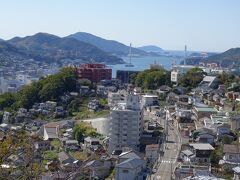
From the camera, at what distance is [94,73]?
20234 mm

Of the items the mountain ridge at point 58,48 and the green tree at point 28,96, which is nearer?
the green tree at point 28,96

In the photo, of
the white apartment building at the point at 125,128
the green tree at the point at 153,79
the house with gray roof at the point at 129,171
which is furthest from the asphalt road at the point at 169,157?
the green tree at the point at 153,79

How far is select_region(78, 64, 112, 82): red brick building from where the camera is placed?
1989 centimetres

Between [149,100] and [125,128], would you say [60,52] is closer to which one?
[149,100]

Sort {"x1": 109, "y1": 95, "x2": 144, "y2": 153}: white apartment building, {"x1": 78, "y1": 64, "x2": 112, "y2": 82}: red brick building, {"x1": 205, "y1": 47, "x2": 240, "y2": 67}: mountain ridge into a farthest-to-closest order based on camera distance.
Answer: {"x1": 205, "y1": 47, "x2": 240, "y2": 67}: mountain ridge → {"x1": 78, "y1": 64, "x2": 112, "y2": 82}: red brick building → {"x1": 109, "y1": 95, "x2": 144, "y2": 153}: white apartment building

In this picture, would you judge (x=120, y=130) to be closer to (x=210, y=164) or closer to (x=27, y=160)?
(x=210, y=164)

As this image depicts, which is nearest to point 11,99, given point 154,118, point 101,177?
point 154,118

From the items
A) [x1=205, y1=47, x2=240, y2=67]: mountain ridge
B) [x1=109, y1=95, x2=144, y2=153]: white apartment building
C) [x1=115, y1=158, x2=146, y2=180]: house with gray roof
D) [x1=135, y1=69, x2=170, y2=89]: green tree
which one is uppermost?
[x1=205, y1=47, x2=240, y2=67]: mountain ridge

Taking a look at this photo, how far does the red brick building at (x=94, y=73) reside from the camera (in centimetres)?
1989

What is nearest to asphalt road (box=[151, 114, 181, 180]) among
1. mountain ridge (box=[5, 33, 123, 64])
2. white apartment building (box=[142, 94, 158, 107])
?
white apartment building (box=[142, 94, 158, 107])

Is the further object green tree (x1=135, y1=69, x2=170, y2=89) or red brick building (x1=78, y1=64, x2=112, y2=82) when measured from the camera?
red brick building (x1=78, y1=64, x2=112, y2=82)

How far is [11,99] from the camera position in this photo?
17484 millimetres

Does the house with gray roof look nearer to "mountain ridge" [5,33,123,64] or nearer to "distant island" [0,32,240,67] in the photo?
"distant island" [0,32,240,67]

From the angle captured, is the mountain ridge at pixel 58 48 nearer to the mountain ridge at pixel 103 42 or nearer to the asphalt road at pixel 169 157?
the mountain ridge at pixel 103 42
